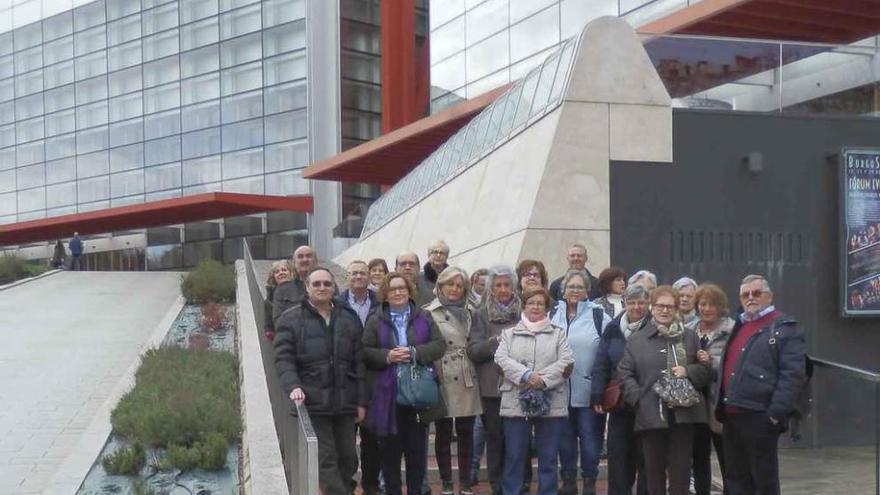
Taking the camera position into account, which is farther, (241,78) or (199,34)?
(199,34)

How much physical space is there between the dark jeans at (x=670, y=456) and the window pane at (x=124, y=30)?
148ft

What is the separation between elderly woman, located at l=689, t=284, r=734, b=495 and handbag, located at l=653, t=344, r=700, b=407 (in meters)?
0.21

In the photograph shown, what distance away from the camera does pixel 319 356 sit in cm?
696

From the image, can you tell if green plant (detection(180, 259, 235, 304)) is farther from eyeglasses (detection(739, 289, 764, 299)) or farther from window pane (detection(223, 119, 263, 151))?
window pane (detection(223, 119, 263, 151))

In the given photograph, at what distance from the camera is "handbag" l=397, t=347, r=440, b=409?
7395 mm

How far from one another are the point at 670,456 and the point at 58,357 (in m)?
9.84

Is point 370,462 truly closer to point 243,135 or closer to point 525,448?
point 525,448

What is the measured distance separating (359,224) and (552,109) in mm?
25748

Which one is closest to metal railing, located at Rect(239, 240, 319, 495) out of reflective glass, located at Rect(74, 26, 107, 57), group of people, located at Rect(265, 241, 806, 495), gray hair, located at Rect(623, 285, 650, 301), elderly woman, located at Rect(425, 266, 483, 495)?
group of people, located at Rect(265, 241, 806, 495)

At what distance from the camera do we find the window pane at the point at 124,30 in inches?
1918

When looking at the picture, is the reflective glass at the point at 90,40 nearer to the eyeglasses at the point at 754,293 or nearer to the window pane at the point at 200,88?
the window pane at the point at 200,88

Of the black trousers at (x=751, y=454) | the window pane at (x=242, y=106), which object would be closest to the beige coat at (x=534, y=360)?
the black trousers at (x=751, y=454)

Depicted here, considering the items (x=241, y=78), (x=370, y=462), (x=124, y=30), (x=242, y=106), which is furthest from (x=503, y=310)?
(x=124, y=30)

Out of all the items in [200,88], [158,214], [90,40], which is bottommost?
[158,214]
